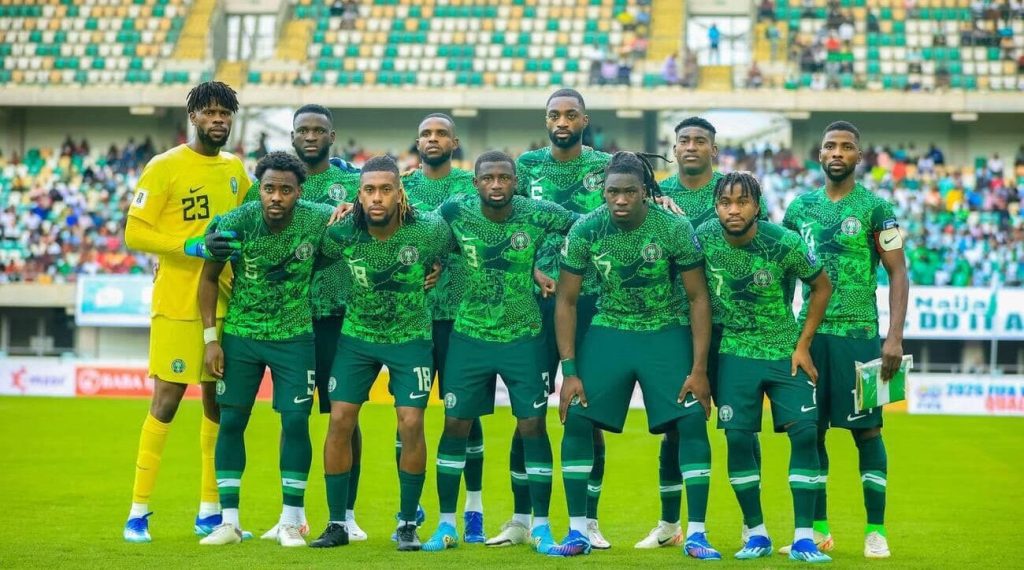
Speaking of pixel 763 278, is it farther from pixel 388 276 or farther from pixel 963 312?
pixel 963 312

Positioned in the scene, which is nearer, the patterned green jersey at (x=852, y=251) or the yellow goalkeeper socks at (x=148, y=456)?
the patterned green jersey at (x=852, y=251)

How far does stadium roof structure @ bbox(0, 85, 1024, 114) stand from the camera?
3459cm

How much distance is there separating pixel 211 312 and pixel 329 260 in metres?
0.78

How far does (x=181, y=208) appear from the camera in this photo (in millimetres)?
9109

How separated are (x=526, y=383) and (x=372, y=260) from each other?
1.17 metres

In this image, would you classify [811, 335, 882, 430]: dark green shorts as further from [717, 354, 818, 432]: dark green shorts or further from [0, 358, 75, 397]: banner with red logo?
[0, 358, 75, 397]: banner with red logo

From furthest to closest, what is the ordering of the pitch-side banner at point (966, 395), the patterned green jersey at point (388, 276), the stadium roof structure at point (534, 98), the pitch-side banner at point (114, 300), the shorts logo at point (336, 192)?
the stadium roof structure at point (534, 98) < the pitch-side banner at point (114, 300) < the pitch-side banner at point (966, 395) < the shorts logo at point (336, 192) < the patterned green jersey at point (388, 276)

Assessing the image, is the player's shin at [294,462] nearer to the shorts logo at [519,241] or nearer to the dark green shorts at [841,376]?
the shorts logo at [519,241]

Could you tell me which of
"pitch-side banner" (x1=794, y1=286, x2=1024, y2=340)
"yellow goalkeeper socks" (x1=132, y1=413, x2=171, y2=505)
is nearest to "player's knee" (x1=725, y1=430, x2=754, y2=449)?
"yellow goalkeeper socks" (x1=132, y1=413, x2=171, y2=505)

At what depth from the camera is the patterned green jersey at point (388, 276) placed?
8.58 m

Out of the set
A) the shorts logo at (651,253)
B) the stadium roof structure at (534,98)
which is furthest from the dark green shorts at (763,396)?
the stadium roof structure at (534,98)

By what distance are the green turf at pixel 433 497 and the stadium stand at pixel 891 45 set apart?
1436 cm

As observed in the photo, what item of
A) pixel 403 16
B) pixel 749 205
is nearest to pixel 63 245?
pixel 403 16

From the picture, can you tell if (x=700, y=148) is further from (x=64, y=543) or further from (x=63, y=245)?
(x=63, y=245)
